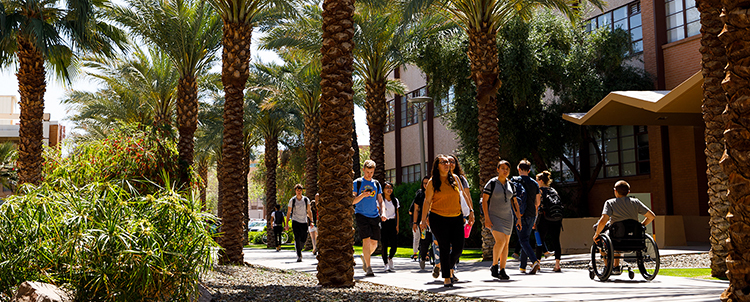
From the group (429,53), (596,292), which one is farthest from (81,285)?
(429,53)

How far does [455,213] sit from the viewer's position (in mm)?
8398

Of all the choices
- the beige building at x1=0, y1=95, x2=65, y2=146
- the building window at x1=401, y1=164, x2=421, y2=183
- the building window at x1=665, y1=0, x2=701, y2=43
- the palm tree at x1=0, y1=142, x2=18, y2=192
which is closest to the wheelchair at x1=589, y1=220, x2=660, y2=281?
the building window at x1=665, y1=0, x2=701, y2=43

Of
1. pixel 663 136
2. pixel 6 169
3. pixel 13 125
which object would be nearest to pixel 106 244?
pixel 663 136

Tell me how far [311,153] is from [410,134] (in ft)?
34.6

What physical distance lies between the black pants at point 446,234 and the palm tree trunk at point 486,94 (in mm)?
6010

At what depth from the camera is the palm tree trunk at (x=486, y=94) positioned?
47.2ft

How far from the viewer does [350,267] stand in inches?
337

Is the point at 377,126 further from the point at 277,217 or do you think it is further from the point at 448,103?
the point at 448,103

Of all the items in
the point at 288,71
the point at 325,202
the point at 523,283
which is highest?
the point at 288,71

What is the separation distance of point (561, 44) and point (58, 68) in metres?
15.3

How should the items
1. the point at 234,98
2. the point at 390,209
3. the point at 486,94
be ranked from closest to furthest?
the point at 390,209
the point at 234,98
the point at 486,94

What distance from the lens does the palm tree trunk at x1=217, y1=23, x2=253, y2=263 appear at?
13.6 meters

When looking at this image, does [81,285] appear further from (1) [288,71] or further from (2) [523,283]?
(1) [288,71]

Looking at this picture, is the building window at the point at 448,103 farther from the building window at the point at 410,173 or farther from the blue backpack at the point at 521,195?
the blue backpack at the point at 521,195
